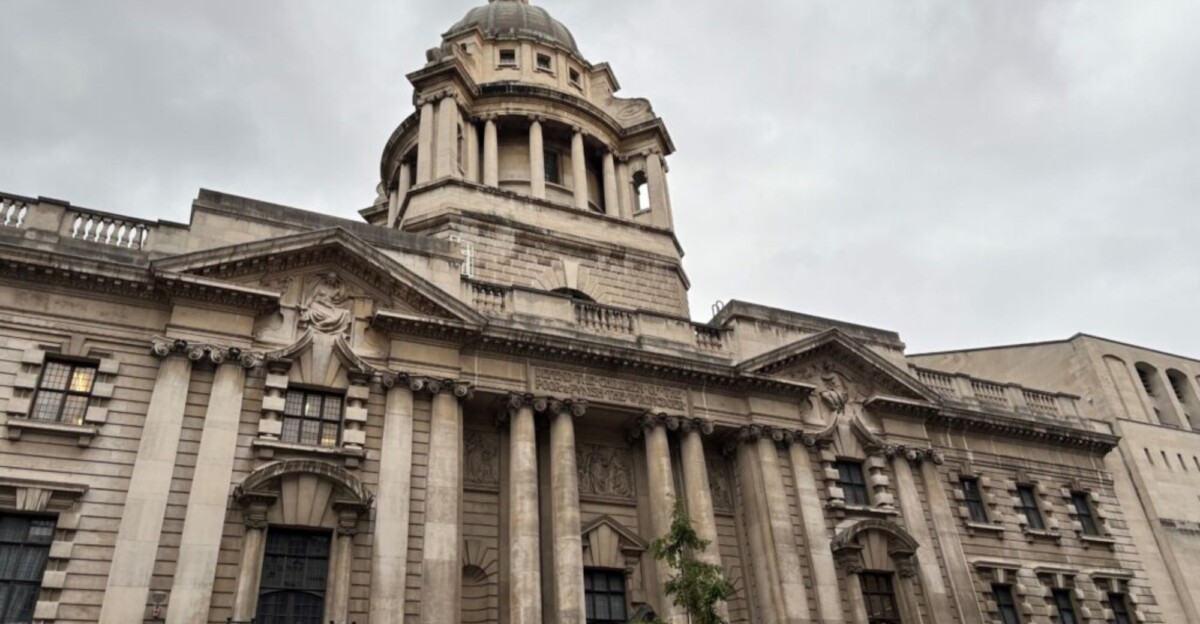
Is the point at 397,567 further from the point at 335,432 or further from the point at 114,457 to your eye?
the point at 114,457

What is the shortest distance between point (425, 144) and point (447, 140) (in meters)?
0.96

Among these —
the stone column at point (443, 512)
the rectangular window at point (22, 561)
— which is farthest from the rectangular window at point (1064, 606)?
the rectangular window at point (22, 561)

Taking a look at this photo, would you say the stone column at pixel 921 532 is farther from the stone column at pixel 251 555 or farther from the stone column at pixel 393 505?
the stone column at pixel 251 555

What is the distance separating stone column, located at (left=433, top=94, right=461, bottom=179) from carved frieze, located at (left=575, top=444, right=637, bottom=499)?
12.5 meters

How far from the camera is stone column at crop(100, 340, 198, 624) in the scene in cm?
1620

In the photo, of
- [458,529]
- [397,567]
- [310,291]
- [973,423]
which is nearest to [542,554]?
[458,529]

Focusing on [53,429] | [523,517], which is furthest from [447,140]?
[53,429]

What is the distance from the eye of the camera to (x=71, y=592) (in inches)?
636

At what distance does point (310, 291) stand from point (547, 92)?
1741cm

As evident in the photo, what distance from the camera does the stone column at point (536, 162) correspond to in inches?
1310

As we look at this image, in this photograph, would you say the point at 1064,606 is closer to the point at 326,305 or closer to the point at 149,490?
the point at 326,305

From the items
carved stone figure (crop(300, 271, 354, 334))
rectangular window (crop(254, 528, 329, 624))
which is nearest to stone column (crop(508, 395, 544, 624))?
rectangular window (crop(254, 528, 329, 624))

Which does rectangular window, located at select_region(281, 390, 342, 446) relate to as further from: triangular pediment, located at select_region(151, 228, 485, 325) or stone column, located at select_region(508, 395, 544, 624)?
stone column, located at select_region(508, 395, 544, 624)

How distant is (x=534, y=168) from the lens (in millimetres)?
33750
